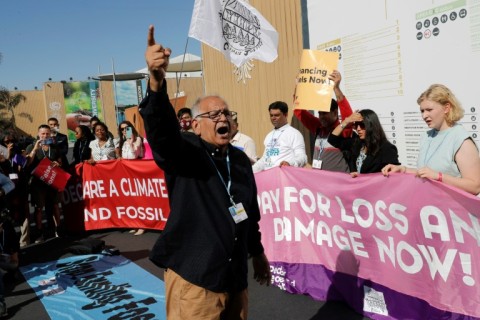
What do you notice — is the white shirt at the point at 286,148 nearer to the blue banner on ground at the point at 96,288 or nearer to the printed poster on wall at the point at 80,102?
the blue banner on ground at the point at 96,288

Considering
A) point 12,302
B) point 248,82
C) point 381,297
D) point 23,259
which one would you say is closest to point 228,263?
point 381,297

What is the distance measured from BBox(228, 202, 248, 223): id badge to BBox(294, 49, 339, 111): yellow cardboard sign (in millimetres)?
2540

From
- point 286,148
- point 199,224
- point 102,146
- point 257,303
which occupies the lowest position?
point 257,303

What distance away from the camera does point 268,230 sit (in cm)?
427

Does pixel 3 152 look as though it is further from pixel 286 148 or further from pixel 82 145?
pixel 286 148

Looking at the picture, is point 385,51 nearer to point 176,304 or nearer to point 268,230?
point 268,230

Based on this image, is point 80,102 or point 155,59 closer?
point 155,59

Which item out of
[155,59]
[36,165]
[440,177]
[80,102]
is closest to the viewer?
[155,59]

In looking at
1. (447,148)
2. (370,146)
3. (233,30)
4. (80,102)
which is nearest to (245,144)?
(233,30)

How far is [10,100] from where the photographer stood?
47.2 meters

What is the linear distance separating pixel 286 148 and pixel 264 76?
3107 millimetres

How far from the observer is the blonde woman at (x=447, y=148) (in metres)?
2.74

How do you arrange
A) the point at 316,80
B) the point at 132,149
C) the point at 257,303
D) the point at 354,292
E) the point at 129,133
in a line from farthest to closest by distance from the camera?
the point at 129,133 → the point at 132,149 → the point at 316,80 → the point at 257,303 → the point at 354,292

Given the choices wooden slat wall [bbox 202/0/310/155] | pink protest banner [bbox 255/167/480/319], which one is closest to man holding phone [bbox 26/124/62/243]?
wooden slat wall [bbox 202/0/310/155]
